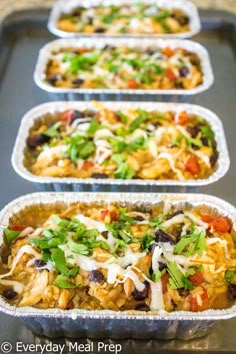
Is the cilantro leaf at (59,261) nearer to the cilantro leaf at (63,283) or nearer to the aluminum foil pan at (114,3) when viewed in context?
the cilantro leaf at (63,283)

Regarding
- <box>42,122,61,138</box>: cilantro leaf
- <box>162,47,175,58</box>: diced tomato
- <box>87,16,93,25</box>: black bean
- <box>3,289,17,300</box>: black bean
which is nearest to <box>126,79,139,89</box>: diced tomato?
<box>162,47,175,58</box>: diced tomato

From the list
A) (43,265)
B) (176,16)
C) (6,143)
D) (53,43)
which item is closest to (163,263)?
(43,265)

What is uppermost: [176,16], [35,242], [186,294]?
[176,16]

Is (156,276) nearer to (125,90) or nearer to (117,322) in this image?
(117,322)

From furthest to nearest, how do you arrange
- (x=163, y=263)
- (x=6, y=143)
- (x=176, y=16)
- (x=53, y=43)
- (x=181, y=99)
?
(x=176, y=16), (x=53, y=43), (x=181, y=99), (x=6, y=143), (x=163, y=263)

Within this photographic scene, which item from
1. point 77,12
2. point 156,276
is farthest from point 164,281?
point 77,12

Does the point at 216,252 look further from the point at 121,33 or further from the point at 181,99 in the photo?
the point at 121,33

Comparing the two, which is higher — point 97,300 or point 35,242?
point 35,242
